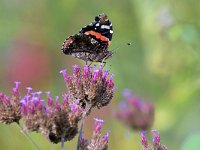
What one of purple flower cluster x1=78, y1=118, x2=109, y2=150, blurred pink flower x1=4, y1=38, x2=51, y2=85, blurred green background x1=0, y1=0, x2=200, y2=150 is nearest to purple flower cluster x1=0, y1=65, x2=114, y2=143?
purple flower cluster x1=78, y1=118, x2=109, y2=150

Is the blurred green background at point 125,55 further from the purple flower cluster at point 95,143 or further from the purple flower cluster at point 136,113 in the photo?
the purple flower cluster at point 95,143

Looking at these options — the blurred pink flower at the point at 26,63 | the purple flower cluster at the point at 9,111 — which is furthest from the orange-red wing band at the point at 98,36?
the blurred pink flower at the point at 26,63

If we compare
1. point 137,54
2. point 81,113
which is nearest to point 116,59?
point 137,54

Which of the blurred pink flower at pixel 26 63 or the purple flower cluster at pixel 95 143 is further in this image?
the blurred pink flower at pixel 26 63

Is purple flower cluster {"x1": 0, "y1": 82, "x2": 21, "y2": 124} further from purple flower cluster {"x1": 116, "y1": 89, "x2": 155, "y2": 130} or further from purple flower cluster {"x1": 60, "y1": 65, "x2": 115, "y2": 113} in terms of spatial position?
purple flower cluster {"x1": 116, "y1": 89, "x2": 155, "y2": 130}

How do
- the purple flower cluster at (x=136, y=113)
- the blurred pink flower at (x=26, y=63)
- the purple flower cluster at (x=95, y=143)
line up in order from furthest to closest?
1. the blurred pink flower at (x=26, y=63)
2. the purple flower cluster at (x=136, y=113)
3. the purple flower cluster at (x=95, y=143)

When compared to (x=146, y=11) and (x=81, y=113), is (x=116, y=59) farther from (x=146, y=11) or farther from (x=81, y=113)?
(x=81, y=113)

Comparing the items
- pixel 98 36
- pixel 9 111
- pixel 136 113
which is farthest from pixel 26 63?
pixel 9 111
